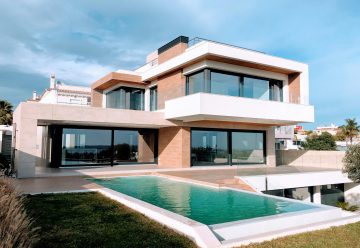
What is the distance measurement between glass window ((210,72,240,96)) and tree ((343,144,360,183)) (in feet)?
24.8

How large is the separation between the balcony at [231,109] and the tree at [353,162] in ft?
20.1

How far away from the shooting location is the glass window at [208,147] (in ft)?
67.8

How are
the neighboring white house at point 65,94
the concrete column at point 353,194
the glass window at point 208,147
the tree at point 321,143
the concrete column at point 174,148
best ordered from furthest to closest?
1. the tree at point 321,143
2. the neighboring white house at point 65,94
3. the glass window at point 208,147
4. the concrete column at point 353,194
5. the concrete column at point 174,148

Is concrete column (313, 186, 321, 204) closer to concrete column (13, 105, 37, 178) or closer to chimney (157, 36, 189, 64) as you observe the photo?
chimney (157, 36, 189, 64)

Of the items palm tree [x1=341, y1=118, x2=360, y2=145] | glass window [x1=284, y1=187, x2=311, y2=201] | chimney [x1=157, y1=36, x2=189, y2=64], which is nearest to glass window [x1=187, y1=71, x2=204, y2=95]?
chimney [x1=157, y1=36, x2=189, y2=64]

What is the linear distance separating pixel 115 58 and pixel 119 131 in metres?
11.0

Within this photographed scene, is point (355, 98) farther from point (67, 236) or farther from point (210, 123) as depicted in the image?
point (67, 236)

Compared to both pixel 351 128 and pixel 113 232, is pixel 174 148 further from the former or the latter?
pixel 351 128

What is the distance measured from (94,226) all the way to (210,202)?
439 cm

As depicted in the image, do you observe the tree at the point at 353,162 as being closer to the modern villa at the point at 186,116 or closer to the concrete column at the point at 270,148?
the modern villa at the point at 186,116

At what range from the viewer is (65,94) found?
89.3 feet

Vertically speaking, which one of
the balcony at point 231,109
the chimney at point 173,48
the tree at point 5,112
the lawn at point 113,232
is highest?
the chimney at point 173,48

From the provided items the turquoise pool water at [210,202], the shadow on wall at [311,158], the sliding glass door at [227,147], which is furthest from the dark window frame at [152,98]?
the shadow on wall at [311,158]

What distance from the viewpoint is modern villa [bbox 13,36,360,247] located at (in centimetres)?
1426
